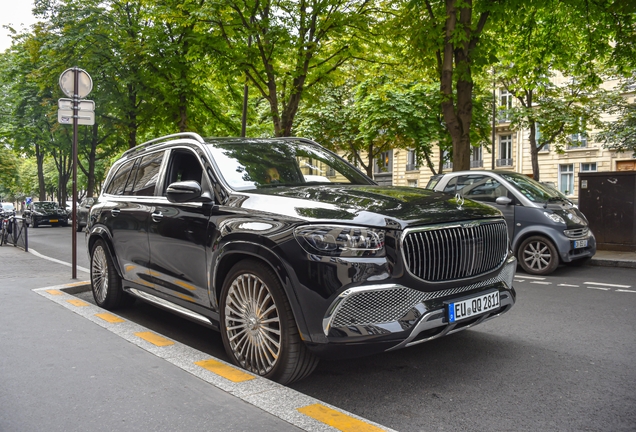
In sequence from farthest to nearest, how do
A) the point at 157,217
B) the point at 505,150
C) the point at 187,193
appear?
the point at 505,150, the point at 157,217, the point at 187,193

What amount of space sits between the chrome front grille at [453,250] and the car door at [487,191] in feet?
20.6

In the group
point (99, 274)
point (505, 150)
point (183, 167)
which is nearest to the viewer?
point (183, 167)

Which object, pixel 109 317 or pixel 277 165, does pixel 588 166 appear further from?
pixel 109 317

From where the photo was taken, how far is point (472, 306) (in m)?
3.99

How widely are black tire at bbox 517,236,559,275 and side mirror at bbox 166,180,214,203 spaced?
7185mm

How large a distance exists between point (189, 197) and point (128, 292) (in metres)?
2.05

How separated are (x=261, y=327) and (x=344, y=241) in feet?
2.96

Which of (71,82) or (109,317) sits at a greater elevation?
(71,82)

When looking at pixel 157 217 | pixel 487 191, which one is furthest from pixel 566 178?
pixel 157 217

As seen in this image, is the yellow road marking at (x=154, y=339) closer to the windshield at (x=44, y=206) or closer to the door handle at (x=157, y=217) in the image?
the door handle at (x=157, y=217)

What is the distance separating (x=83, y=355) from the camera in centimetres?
452

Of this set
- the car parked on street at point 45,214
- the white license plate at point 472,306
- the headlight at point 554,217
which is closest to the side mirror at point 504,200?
the headlight at point 554,217

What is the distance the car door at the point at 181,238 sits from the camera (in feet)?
15.1

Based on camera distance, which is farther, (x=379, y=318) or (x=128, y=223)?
(x=128, y=223)
